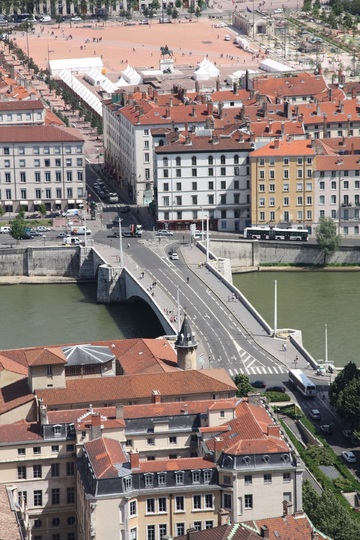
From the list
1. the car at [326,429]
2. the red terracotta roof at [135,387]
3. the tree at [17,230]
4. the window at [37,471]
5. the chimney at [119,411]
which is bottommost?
the tree at [17,230]

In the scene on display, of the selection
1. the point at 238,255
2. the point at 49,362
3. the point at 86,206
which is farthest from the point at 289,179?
the point at 49,362

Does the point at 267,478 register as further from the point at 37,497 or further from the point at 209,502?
the point at 37,497

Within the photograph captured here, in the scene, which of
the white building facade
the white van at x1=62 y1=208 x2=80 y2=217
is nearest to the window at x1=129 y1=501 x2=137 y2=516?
the white van at x1=62 y1=208 x2=80 y2=217

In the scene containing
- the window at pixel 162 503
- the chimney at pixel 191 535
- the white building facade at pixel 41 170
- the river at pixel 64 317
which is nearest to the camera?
the chimney at pixel 191 535

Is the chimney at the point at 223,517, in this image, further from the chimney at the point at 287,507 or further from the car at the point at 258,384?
the car at the point at 258,384

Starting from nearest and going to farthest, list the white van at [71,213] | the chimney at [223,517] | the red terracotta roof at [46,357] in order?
the chimney at [223,517]
the red terracotta roof at [46,357]
the white van at [71,213]

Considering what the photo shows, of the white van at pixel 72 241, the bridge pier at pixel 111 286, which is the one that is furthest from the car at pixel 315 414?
the white van at pixel 72 241

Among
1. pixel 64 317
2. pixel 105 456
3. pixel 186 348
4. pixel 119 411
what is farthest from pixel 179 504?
pixel 64 317
